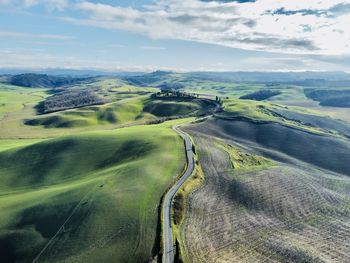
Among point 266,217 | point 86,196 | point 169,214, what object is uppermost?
point 169,214

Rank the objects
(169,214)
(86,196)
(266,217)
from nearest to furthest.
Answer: (169,214) < (266,217) < (86,196)

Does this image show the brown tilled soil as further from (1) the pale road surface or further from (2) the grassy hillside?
(2) the grassy hillside

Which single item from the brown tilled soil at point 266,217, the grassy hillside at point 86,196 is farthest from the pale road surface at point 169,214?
the brown tilled soil at point 266,217

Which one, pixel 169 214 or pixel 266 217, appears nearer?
pixel 169 214

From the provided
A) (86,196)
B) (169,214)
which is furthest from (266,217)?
(86,196)

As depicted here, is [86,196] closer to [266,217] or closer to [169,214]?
[169,214]

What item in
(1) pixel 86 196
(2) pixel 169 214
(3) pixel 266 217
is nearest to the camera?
(2) pixel 169 214
